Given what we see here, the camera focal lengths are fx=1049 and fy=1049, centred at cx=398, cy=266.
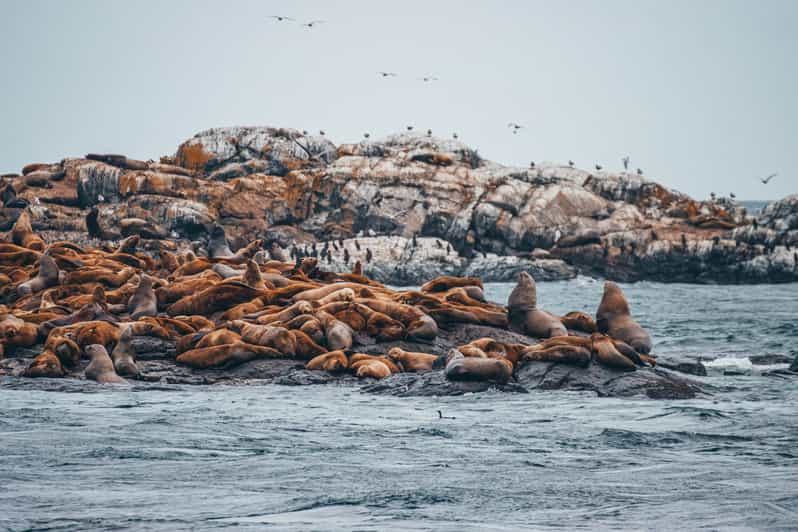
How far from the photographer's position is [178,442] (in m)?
12.4

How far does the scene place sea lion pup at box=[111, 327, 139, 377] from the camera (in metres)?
17.9

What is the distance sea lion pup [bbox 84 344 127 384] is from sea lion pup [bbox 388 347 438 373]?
186 inches

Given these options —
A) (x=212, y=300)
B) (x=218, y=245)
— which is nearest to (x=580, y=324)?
(x=212, y=300)

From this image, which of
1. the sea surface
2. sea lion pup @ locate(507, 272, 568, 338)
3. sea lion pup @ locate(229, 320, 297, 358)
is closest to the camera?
the sea surface

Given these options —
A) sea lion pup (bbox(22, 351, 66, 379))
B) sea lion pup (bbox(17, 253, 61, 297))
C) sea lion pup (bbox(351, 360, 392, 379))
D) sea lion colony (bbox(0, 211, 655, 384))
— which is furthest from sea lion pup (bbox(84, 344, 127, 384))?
sea lion pup (bbox(17, 253, 61, 297))

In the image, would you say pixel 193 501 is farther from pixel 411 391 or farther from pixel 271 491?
pixel 411 391

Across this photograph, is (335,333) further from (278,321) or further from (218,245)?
(218,245)

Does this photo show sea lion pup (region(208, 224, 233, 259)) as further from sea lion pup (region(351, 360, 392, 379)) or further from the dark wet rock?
the dark wet rock

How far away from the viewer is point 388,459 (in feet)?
37.4

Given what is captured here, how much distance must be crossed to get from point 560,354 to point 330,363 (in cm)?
399

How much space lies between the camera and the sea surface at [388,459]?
8727mm

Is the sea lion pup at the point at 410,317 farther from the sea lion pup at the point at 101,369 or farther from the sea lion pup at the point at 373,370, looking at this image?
the sea lion pup at the point at 101,369

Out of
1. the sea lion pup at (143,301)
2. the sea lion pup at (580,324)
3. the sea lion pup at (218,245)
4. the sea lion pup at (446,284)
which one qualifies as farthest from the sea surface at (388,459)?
the sea lion pup at (218,245)

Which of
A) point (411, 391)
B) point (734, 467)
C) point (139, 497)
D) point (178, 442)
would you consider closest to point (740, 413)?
point (734, 467)
